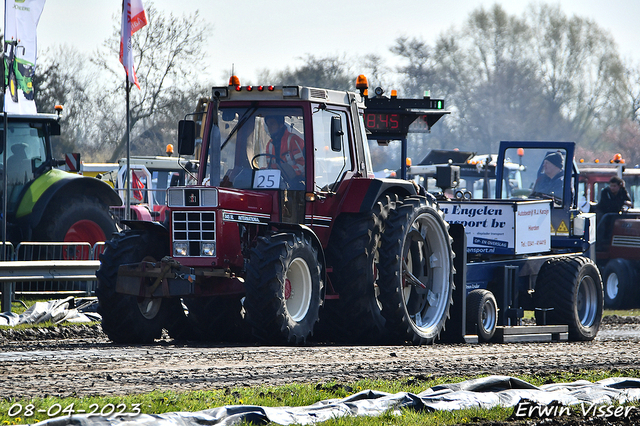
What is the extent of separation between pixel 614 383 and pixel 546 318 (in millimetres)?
5497

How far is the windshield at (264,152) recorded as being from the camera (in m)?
8.88

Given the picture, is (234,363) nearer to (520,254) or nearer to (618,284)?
(520,254)

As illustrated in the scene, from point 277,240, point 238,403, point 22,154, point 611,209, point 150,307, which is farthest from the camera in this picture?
point 611,209

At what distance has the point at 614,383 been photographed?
620cm

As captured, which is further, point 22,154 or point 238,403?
point 22,154

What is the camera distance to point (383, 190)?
30.4 feet

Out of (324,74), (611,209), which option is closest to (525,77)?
(324,74)

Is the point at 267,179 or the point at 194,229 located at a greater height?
the point at 267,179

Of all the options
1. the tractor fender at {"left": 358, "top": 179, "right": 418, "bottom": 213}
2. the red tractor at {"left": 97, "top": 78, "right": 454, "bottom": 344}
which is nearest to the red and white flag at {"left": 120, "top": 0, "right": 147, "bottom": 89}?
the red tractor at {"left": 97, "top": 78, "right": 454, "bottom": 344}

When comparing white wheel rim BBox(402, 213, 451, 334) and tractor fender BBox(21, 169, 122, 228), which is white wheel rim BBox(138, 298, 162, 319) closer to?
white wheel rim BBox(402, 213, 451, 334)

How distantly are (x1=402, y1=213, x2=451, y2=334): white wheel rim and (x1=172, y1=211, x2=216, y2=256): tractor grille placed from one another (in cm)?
254

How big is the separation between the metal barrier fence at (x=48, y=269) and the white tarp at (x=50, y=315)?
0.49m

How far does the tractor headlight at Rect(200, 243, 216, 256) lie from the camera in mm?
8266

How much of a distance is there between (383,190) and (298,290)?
5.01 feet
